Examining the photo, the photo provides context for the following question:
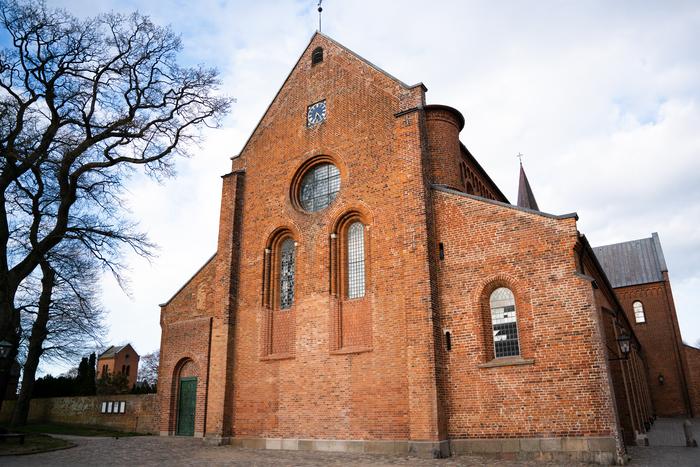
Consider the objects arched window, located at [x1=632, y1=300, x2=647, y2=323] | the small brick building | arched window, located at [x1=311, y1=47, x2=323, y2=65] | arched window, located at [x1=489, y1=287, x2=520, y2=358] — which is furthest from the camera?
the small brick building

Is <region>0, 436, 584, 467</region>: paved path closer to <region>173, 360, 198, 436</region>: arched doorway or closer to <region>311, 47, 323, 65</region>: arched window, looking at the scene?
<region>173, 360, 198, 436</region>: arched doorway

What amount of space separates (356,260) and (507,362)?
5.99 meters

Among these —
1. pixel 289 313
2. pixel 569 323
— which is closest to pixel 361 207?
pixel 289 313

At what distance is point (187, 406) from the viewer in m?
20.5

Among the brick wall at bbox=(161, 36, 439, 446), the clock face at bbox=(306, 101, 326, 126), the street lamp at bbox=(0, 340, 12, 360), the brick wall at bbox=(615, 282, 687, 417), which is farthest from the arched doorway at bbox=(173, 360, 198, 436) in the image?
the brick wall at bbox=(615, 282, 687, 417)

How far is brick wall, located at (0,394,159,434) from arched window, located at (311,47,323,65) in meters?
15.1

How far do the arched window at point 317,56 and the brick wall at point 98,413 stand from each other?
594 inches

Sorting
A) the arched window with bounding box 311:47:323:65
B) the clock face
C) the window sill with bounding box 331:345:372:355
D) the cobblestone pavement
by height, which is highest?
the arched window with bounding box 311:47:323:65

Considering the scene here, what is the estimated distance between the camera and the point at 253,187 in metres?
20.8

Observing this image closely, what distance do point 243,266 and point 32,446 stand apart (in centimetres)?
864

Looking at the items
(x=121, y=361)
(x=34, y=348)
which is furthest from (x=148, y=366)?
(x=34, y=348)

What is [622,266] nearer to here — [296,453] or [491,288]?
[491,288]

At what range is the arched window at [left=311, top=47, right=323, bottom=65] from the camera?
20.5m

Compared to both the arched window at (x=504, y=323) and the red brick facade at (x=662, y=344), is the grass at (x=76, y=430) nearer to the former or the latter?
the arched window at (x=504, y=323)
